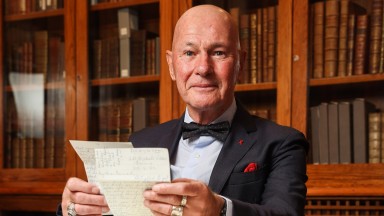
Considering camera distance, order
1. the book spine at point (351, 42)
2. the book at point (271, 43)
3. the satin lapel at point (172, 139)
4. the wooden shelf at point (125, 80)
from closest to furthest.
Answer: the satin lapel at point (172, 139) → the book spine at point (351, 42) → the book at point (271, 43) → the wooden shelf at point (125, 80)

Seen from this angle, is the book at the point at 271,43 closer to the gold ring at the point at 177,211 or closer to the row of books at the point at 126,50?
the row of books at the point at 126,50

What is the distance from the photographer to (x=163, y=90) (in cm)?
262

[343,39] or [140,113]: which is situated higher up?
[343,39]

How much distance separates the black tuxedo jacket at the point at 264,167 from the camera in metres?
1.46

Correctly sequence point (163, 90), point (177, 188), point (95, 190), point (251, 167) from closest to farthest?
point (177, 188) → point (95, 190) → point (251, 167) → point (163, 90)

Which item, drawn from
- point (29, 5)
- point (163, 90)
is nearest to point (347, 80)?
point (163, 90)

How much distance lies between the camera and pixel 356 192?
221 centimetres

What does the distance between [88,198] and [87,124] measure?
1.53 meters

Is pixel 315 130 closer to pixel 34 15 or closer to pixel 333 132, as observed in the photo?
pixel 333 132

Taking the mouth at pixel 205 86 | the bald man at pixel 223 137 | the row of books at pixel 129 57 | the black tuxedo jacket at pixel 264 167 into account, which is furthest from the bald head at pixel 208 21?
the row of books at pixel 129 57

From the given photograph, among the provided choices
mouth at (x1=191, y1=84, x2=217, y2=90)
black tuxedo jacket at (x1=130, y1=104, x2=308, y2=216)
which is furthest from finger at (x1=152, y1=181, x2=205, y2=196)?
mouth at (x1=191, y1=84, x2=217, y2=90)

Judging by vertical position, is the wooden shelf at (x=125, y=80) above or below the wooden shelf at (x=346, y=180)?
above

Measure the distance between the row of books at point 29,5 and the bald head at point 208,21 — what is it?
147 centimetres

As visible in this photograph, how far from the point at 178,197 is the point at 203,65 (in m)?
0.52
